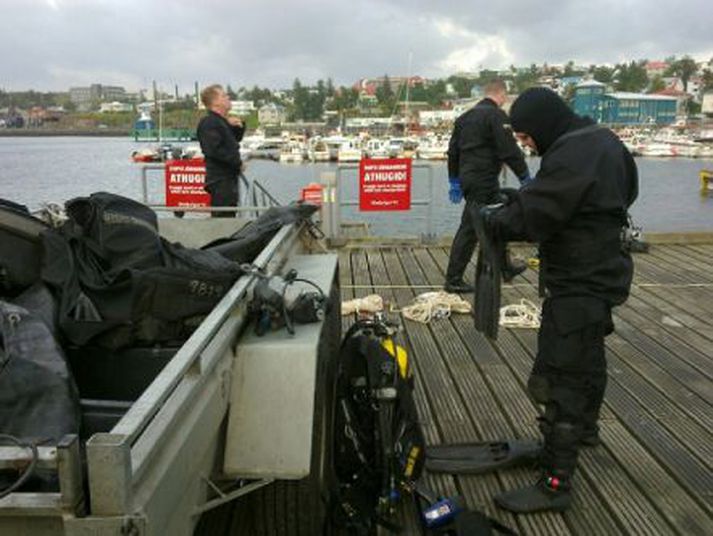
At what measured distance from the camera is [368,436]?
286 centimetres

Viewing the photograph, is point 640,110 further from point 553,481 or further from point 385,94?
point 553,481

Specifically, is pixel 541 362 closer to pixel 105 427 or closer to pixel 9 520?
pixel 105 427

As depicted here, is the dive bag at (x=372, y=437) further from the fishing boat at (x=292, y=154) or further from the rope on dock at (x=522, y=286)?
the fishing boat at (x=292, y=154)

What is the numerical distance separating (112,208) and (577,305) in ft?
6.85

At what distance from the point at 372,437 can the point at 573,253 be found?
118cm

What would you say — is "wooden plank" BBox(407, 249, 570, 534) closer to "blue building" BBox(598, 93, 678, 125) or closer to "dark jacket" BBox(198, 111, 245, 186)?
"dark jacket" BBox(198, 111, 245, 186)

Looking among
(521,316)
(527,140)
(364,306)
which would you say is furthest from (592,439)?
(364,306)

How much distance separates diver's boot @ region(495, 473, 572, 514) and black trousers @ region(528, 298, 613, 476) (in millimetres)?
48

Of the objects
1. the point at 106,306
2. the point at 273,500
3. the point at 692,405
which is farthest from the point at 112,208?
the point at 692,405

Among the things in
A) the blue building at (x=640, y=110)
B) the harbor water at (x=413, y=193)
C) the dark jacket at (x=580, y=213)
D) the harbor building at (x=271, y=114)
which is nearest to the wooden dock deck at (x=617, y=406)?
the dark jacket at (x=580, y=213)

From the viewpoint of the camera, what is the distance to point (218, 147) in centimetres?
732

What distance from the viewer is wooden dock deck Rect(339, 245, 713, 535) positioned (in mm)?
3010

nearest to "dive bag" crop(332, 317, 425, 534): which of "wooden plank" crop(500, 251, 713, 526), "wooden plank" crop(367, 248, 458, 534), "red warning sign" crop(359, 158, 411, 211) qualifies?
"wooden plank" crop(367, 248, 458, 534)

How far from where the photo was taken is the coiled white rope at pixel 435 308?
580cm
